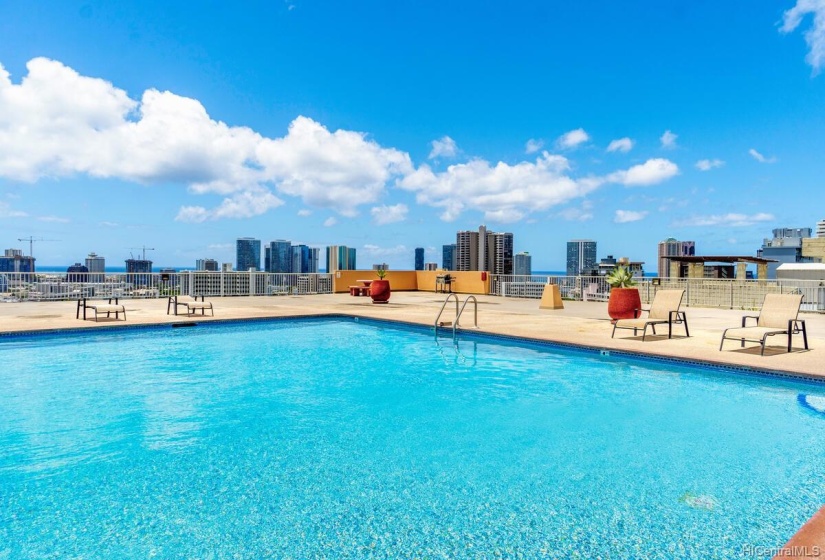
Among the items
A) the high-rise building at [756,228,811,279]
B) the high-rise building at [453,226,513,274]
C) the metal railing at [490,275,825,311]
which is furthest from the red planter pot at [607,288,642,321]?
the high-rise building at [756,228,811,279]

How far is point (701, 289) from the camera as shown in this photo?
16.0 m

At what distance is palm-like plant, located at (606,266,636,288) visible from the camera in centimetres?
1055

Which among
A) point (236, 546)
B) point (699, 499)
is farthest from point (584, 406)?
point (236, 546)

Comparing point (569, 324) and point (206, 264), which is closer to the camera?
point (569, 324)

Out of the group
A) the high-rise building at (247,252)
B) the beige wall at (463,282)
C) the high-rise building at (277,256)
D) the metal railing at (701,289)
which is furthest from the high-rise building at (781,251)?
the high-rise building at (247,252)

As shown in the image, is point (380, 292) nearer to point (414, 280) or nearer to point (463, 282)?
point (463, 282)

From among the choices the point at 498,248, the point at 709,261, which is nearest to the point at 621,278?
the point at 709,261

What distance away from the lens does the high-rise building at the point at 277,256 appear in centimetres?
3856

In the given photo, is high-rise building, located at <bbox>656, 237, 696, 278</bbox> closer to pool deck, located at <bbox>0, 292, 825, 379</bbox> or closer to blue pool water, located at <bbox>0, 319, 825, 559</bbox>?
pool deck, located at <bbox>0, 292, 825, 379</bbox>

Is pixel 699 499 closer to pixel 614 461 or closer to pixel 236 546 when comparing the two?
pixel 614 461

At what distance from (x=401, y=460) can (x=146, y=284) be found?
52.1 feet

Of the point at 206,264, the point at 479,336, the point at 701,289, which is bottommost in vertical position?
the point at 479,336

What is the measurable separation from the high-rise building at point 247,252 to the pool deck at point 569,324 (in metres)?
30.1

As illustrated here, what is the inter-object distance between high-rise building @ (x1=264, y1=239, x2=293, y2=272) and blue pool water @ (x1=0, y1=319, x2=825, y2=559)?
3155 cm
